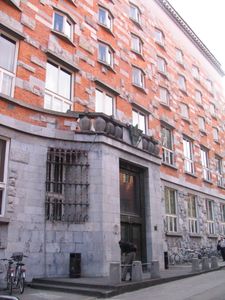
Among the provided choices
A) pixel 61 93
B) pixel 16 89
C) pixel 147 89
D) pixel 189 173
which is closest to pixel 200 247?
pixel 189 173

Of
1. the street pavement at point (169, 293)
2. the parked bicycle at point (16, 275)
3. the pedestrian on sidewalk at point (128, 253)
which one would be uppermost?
the pedestrian on sidewalk at point (128, 253)

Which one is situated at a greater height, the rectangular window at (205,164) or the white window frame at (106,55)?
the white window frame at (106,55)

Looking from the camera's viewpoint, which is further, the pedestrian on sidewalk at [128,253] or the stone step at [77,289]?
the pedestrian on sidewalk at [128,253]

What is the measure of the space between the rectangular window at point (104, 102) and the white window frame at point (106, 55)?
175cm

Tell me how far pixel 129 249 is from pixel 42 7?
1126cm

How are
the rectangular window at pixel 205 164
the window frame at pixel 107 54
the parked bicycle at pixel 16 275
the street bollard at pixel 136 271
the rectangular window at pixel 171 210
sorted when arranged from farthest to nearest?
1. the rectangular window at pixel 205 164
2. the rectangular window at pixel 171 210
3. the window frame at pixel 107 54
4. the street bollard at pixel 136 271
5. the parked bicycle at pixel 16 275

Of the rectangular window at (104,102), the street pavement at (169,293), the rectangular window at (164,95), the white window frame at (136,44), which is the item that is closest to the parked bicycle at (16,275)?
the street pavement at (169,293)

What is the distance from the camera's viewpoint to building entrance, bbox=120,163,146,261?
626 inches

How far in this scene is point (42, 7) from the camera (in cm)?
1627

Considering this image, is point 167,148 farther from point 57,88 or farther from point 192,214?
point 57,88

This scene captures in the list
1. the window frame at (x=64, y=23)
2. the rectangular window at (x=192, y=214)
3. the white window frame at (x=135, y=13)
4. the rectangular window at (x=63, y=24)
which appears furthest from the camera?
the rectangular window at (x=192, y=214)

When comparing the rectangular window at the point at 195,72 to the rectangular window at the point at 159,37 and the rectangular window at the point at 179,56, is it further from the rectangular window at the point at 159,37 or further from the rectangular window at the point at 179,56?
the rectangular window at the point at 159,37

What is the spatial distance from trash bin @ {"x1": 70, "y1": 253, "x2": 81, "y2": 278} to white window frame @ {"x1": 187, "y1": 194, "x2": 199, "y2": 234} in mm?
12778

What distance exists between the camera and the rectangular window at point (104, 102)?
60.0ft
